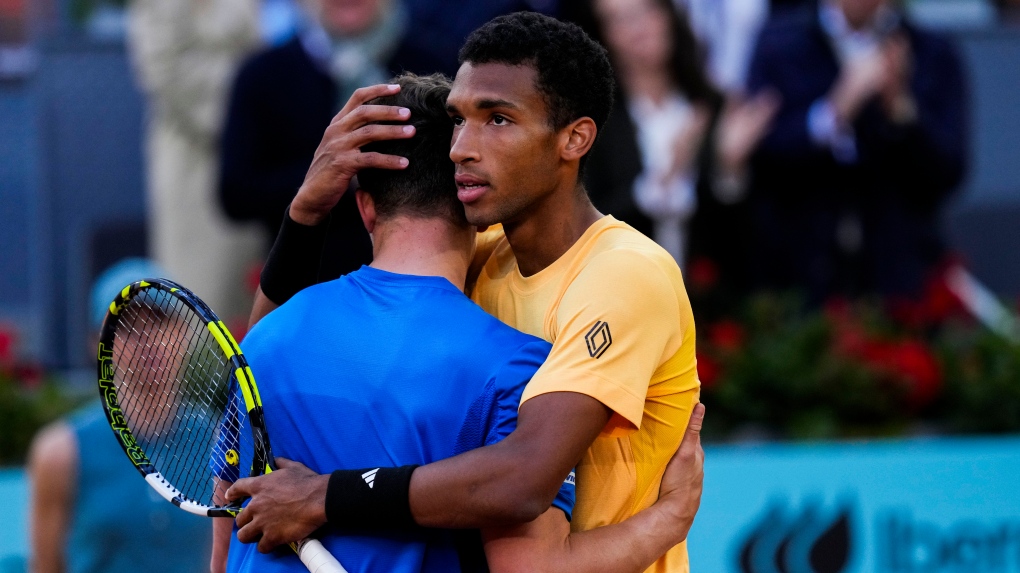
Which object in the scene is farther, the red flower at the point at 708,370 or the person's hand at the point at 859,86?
the person's hand at the point at 859,86

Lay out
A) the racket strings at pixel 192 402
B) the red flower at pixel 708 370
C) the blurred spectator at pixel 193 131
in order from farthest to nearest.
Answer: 1. the blurred spectator at pixel 193 131
2. the red flower at pixel 708 370
3. the racket strings at pixel 192 402

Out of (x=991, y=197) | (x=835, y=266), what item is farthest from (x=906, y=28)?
(x=991, y=197)

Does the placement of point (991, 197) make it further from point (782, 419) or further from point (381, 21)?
point (381, 21)

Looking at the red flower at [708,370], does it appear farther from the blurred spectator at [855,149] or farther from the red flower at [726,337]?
the blurred spectator at [855,149]

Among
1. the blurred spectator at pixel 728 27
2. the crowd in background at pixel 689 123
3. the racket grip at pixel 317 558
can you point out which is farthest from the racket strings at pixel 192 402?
the blurred spectator at pixel 728 27

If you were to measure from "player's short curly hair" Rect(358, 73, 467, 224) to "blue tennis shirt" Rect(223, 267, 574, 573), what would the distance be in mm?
150

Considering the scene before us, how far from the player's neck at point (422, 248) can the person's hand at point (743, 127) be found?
13.0 ft

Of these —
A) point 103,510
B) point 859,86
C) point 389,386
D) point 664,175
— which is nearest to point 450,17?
point 664,175

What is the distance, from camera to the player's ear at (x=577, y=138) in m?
2.57

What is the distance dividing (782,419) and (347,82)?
2428mm

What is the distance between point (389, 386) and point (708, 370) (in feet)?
9.95

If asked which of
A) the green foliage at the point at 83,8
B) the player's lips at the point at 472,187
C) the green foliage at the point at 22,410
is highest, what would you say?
the green foliage at the point at 83,8

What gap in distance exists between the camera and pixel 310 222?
2787 millimetres

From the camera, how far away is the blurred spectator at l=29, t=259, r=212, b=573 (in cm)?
481
